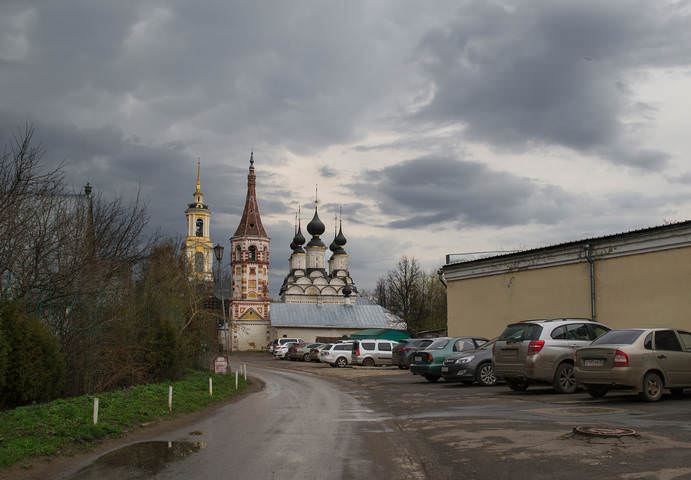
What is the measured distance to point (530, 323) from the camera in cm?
1645

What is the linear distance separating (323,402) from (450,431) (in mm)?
7090

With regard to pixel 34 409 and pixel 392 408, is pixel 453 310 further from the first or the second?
pixel 34 409

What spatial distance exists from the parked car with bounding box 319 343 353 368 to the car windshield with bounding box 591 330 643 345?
84.7 feet

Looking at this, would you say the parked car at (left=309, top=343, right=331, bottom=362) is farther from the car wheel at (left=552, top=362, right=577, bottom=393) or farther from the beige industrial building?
the car wheel at (left=552, top=362, right=577, bottom=393)

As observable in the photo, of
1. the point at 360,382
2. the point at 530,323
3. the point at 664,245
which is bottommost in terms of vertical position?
the point at 360,382

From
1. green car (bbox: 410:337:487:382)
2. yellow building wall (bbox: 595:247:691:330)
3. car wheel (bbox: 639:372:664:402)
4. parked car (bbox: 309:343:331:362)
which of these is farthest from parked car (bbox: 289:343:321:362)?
car wheel (bbox: 639:372:664:402)

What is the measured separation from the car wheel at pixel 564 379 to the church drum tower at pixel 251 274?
73.7 metres

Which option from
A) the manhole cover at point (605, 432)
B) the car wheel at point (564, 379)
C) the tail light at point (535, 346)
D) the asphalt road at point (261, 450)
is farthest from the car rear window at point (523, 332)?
the manhole cover at point (605, 432)

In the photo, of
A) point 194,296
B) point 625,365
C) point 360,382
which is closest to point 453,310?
point 360,382

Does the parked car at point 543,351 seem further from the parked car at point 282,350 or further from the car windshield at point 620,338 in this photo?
the parked car at point 282,350

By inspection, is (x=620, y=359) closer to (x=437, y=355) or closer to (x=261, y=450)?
(x=261, y=450)

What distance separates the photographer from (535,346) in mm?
15789

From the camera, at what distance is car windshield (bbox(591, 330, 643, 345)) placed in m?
13.9

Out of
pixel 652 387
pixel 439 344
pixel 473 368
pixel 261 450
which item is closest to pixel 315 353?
pixel 439 344
